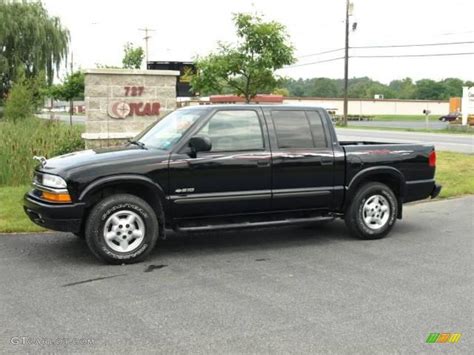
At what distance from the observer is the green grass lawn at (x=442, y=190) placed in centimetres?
796

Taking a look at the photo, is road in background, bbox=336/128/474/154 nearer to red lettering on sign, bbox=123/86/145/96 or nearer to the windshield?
red lettering on sign, bbox=123/86/145/96

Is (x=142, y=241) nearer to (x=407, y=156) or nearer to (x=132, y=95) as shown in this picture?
(x=407, y=156)

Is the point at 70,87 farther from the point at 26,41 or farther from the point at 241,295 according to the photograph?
the point at 241,295

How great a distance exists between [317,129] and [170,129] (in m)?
1.85

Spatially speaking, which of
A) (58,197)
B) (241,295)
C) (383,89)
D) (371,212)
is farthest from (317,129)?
(383,89)

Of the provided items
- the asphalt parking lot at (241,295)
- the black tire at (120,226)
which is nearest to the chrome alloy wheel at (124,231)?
the black tire at (120,226)

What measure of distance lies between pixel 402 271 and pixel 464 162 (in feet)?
36.3

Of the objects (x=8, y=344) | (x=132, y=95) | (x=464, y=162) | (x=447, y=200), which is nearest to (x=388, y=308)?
(x=8, y=344)

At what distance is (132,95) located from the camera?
40.3ft

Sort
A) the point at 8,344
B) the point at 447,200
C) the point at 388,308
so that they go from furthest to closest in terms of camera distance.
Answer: the point at 447,200
the point at 388,308
the point at 8,344

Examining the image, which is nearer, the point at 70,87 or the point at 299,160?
the point at 299,160

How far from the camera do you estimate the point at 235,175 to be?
6.66 metres

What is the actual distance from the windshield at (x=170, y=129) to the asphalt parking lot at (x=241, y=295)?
1.27 meters

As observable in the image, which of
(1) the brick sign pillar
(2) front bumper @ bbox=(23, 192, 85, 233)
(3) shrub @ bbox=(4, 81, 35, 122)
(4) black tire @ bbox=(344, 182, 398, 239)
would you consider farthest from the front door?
(3) shrub @ bbox=(4, 81, 35, 122)
